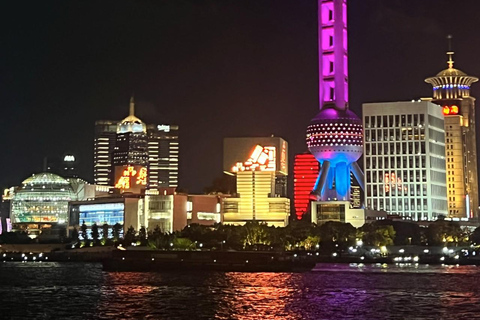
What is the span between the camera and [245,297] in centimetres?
10438

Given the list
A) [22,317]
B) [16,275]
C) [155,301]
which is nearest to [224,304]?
[155,301]

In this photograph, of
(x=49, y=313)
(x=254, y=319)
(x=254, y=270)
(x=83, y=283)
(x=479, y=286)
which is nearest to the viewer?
(x=254, y=319)

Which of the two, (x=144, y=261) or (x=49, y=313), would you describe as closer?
(x=49, y=313)

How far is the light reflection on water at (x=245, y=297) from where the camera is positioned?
3398 inches

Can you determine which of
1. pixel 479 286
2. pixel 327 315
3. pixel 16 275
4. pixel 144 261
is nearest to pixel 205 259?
pixel 144 261

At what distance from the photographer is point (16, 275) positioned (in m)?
161

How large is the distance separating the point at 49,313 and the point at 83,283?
1862 inches

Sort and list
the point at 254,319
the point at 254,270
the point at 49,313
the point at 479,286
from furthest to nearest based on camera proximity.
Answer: the point at 254,270, the point at 479,286, the point at 49,313, the point at 254,319

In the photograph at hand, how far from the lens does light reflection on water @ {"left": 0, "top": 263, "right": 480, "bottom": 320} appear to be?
283 feet

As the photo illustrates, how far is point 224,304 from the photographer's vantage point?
3784 inches

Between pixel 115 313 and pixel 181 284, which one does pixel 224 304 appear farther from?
pixel 181 284

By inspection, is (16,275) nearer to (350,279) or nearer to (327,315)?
(350,279)

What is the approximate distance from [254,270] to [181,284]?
4643 cm

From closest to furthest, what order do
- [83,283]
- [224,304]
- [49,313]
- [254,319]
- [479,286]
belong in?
1. [254,319]
2. [49,313]
3. [224,304]
4. [479,286]
5. [83,283]
